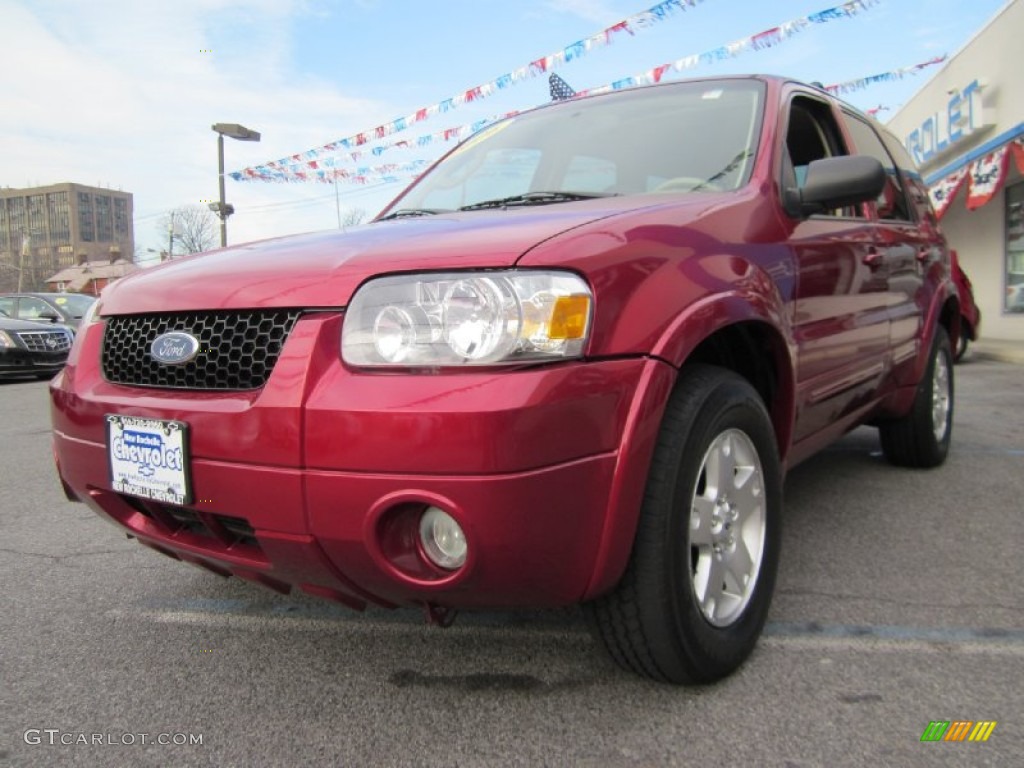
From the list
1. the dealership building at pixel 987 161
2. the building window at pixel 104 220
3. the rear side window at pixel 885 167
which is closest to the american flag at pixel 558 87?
the rear side window at pixel 885 167

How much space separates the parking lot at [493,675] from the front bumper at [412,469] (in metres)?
0.35

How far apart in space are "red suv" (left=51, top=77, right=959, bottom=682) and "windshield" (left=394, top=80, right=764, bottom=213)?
0.20 ft

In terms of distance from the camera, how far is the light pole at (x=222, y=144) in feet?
57.7

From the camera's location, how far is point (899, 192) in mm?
3777

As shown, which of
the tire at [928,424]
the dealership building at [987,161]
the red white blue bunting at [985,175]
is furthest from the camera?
the dealership building at [987,161]

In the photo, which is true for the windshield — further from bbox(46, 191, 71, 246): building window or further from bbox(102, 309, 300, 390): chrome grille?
bbox(46, 191, 71, 246): building window

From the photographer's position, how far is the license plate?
1.74m

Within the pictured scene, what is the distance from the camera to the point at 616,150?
2.71 m

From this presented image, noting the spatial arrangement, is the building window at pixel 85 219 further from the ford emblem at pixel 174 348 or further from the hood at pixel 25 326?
the ford emblem at pixel 174 348

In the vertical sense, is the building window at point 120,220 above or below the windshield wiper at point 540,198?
above

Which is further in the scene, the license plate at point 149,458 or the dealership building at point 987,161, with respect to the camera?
the dealership building at point 987,161

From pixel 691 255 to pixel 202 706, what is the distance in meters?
1.65

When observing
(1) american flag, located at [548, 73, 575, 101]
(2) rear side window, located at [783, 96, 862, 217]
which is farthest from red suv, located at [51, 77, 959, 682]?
(1) american flag, located at [548, 73, 575, 101]

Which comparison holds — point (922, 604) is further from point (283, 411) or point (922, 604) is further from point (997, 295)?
point (997, 295)
